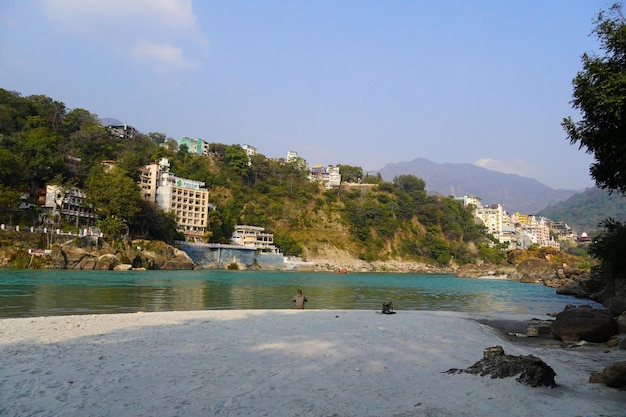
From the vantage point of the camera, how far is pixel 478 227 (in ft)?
526

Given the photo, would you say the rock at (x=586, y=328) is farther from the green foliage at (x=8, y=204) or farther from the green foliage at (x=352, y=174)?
the green foliage at (x=352, y=174)

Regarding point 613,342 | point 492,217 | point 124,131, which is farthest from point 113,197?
point 492,217

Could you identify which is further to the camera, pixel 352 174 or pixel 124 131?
pixel 352 174

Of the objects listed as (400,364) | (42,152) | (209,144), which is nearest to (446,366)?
(400,364)

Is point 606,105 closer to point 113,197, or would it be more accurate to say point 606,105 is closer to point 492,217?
point 113,197

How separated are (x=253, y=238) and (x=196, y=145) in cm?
6175

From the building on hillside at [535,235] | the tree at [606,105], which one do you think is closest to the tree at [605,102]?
the tree at [606,105]

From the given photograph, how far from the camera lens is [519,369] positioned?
745 cm

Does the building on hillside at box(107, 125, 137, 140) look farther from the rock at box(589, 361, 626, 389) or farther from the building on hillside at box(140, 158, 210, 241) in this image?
the rock at box(589, 361, 626, 389)

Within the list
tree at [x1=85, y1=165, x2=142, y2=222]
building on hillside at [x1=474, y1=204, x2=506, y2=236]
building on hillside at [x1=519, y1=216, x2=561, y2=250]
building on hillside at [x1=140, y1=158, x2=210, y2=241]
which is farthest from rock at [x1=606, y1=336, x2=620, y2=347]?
building on hillside at [x1=474, y1=204, x2=506, y2=236]

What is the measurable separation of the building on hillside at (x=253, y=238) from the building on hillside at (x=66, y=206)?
3764 centimetres

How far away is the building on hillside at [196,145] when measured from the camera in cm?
15125

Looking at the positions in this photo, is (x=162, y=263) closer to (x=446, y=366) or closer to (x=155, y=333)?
(x=155, y=333)

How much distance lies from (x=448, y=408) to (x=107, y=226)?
77.9 metres
